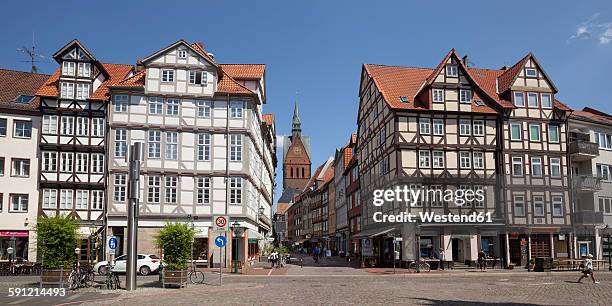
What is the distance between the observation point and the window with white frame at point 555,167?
47.6m

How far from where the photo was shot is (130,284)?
77.8 feet

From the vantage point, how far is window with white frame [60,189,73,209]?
150ft

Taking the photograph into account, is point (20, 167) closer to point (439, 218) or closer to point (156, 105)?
point (156, 105)

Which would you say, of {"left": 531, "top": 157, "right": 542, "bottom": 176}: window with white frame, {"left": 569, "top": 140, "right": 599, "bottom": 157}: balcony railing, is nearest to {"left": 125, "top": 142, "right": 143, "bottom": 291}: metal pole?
{"left": 531, "top": 157, "right": 542, "bottom": 176}: window with white frame

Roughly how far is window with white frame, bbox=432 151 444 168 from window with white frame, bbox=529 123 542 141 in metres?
7.76

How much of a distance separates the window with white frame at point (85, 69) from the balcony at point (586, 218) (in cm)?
3976

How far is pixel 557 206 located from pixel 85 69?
3841 centimetres

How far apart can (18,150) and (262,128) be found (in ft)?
72.6

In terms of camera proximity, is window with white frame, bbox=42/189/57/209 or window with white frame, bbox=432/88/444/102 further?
window with white frame, bbox=432/88/444/102

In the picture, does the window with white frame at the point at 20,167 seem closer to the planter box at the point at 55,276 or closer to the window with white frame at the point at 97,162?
the window with white frame at the point at 97,162

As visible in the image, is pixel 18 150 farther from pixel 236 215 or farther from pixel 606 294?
pixel 606 294

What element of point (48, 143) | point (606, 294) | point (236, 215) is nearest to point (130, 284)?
point (606, 294)

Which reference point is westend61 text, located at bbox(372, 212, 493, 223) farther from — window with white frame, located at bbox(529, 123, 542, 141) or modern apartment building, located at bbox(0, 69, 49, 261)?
modern apartment building, located at bbox(0, 69, 49, 261)

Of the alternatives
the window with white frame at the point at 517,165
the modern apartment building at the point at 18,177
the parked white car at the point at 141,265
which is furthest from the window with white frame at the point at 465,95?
the modern apartment building at the point at 18,177
